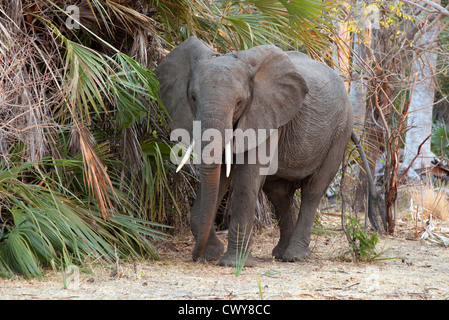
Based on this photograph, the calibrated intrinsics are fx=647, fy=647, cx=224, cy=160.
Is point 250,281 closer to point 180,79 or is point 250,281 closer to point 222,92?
point 222,92

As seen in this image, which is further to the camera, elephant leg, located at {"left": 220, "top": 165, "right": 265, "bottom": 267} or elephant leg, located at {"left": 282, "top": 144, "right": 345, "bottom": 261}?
elephant leg, located at {"left": 282, "top": 144, "right": 345, "bottom": 261}

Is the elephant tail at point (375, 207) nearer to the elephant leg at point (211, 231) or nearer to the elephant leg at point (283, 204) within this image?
the elephant leg at point (283, 204)

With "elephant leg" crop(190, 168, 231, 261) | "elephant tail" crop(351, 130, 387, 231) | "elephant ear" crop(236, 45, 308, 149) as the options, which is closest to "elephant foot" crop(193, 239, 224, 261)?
"elephant leg" crop(190, 168, 231, 261)

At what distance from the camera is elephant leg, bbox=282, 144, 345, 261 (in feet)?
20.4

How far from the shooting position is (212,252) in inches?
229

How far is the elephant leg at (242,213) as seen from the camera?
5.51m

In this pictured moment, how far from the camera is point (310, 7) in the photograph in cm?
638

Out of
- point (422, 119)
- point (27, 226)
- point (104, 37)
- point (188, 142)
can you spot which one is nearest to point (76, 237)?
point (27, 226)

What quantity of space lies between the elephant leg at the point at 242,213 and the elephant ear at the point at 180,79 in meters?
0.64

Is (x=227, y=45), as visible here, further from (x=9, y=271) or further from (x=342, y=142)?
(x=9, y=271)

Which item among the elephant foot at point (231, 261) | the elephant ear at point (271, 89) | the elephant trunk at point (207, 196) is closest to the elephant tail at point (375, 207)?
the elephant ear at point (271, 89)

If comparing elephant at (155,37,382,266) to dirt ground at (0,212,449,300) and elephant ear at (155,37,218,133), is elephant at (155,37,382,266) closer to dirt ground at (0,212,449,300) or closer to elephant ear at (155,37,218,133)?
elephant ear at (155,37,218,133)

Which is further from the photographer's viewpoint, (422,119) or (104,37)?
(422,119)
